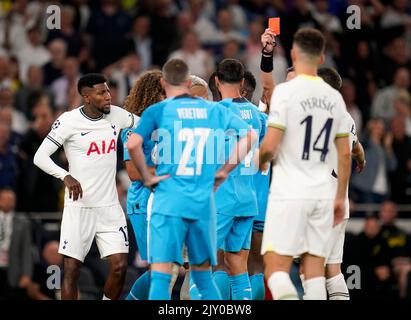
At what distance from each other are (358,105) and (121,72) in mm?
4241

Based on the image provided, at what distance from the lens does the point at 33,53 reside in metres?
19.5

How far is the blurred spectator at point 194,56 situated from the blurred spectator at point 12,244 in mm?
4528

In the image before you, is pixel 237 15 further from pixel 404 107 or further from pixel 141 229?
pixel 141 229

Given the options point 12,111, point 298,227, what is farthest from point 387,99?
point 298,227

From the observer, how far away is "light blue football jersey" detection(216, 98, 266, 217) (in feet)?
37.4

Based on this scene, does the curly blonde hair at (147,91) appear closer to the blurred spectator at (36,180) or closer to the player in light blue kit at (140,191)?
the player in light blue kit at (140,191)

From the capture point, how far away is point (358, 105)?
776 inches

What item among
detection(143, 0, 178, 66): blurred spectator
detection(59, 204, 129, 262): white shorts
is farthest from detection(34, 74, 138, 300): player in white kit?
detection(143, 0, 178, 66): blurred spectator

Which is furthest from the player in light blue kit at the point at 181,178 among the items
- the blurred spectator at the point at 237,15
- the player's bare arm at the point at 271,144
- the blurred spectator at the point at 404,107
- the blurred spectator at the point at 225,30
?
→ the blurred spectator at the point at 237,15

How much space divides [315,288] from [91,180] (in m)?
2.95

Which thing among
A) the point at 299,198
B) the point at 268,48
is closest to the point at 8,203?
the point at 268,48

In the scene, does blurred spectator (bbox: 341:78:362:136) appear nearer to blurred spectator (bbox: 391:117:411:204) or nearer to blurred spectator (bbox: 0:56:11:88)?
blurred spectator (bbox: 391:117:411:204)

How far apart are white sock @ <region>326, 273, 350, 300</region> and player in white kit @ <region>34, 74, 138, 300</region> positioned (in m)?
2.17

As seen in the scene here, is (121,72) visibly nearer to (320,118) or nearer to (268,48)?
(268,48)
